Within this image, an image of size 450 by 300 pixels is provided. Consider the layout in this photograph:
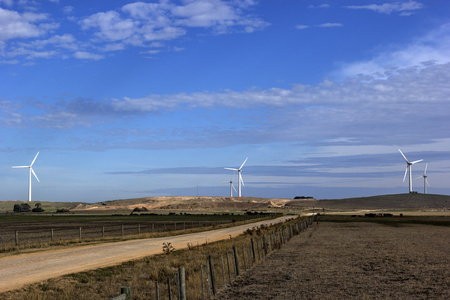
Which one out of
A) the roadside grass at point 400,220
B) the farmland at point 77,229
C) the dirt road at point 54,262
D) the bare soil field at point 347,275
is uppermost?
the dirt road at point 54,262

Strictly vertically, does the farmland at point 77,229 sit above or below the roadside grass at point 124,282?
below

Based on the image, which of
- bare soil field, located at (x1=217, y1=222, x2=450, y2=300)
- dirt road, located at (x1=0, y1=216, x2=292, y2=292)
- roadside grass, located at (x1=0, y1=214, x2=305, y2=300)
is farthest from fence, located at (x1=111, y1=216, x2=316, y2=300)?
dirt road, located at (x1=0, y1=216, x2=292, y2=292)

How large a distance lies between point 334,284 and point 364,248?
19.1 meters

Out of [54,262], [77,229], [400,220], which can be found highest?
[54,262]

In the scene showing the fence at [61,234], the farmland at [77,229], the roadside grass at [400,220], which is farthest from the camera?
the roadside grass at [400,220]

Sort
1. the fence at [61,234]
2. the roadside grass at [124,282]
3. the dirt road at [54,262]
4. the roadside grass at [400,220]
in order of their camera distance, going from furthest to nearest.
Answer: the roadside grass at [400,220], the fence at [61,234], the dirt road at [54,262], the roadside grass at [124,282]

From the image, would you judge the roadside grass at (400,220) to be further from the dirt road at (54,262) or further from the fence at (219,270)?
the dirt road at (54,262)

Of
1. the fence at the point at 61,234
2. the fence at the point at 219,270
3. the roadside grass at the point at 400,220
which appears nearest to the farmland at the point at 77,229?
the fence at the point at 61,234

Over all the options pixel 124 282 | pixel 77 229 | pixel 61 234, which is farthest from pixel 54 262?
pixel 77 229

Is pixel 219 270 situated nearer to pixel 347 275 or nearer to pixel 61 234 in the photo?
pixel 347 275

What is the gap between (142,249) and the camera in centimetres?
3891

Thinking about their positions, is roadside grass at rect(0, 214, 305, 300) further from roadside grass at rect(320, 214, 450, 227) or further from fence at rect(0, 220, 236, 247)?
roadside grass at rect(320, 214, 450, 227)

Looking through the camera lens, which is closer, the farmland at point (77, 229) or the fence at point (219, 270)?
the fence at point (219, 270)

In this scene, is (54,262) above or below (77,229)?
above
